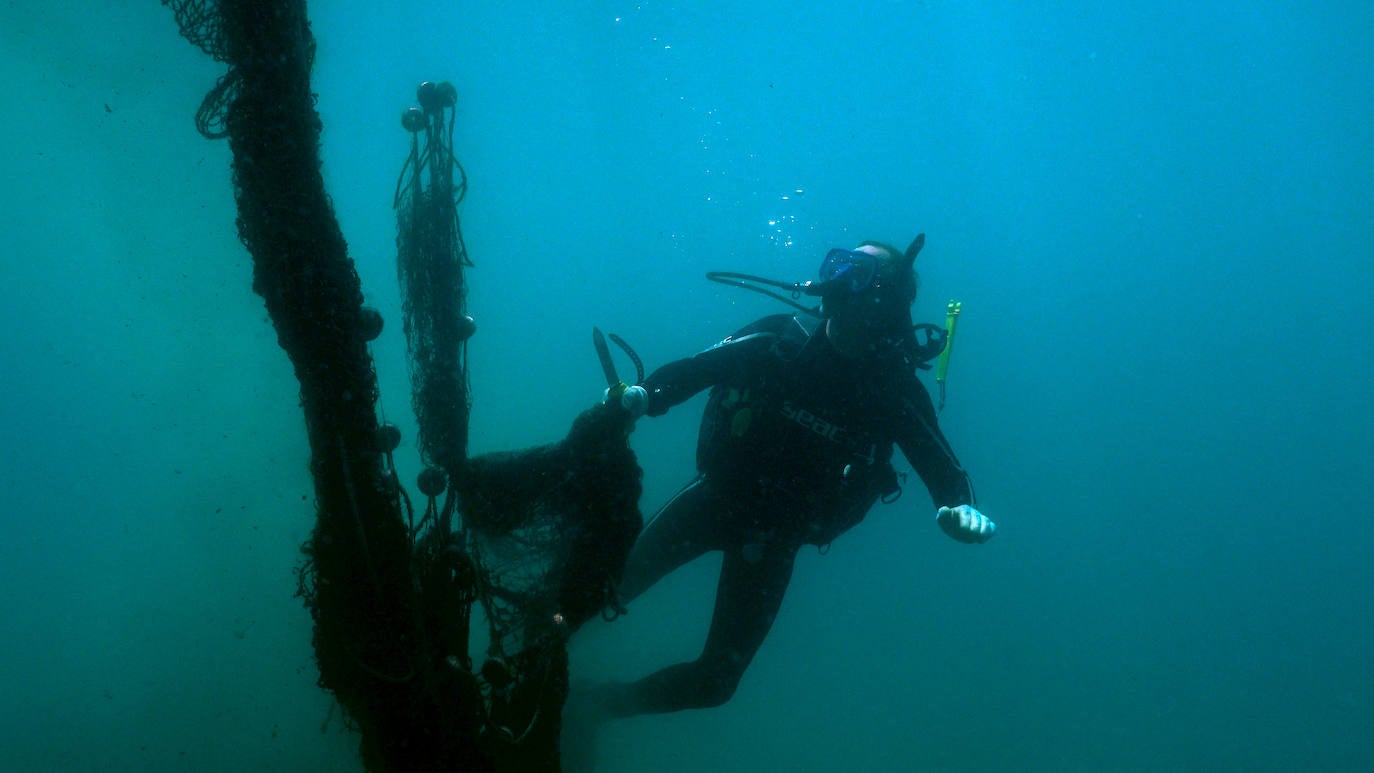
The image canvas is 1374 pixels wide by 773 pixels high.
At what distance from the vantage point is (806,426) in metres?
4.96

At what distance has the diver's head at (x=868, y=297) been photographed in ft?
15.6

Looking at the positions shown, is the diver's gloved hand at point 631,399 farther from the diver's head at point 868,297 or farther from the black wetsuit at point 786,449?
the diver's head at point 868,297

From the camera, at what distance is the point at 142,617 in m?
15.1

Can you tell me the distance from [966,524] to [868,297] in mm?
1626

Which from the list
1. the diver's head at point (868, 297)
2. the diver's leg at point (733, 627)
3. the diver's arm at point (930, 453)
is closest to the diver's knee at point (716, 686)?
the diver's leg at point (733, 627)

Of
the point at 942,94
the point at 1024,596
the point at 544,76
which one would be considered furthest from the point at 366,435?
the point at 942,94

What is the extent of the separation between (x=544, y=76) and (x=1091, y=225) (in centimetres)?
6492

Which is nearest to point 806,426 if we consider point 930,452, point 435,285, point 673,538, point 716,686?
point 930,452

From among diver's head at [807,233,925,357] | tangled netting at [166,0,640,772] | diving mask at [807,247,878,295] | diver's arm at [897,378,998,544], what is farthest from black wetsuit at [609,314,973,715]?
tangled netting at [166,0,640,772]

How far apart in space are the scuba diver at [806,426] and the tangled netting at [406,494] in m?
1.21

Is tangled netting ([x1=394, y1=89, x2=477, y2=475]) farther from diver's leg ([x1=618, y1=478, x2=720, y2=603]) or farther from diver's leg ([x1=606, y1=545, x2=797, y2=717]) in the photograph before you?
diver's leg ([x1=606, y1=545, x2=797, y2=717])

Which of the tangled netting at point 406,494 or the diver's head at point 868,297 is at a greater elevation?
the diver's head at point 868,297

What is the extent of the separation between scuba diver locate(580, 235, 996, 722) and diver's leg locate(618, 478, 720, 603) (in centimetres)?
2

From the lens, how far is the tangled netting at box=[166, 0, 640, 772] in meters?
2.08
